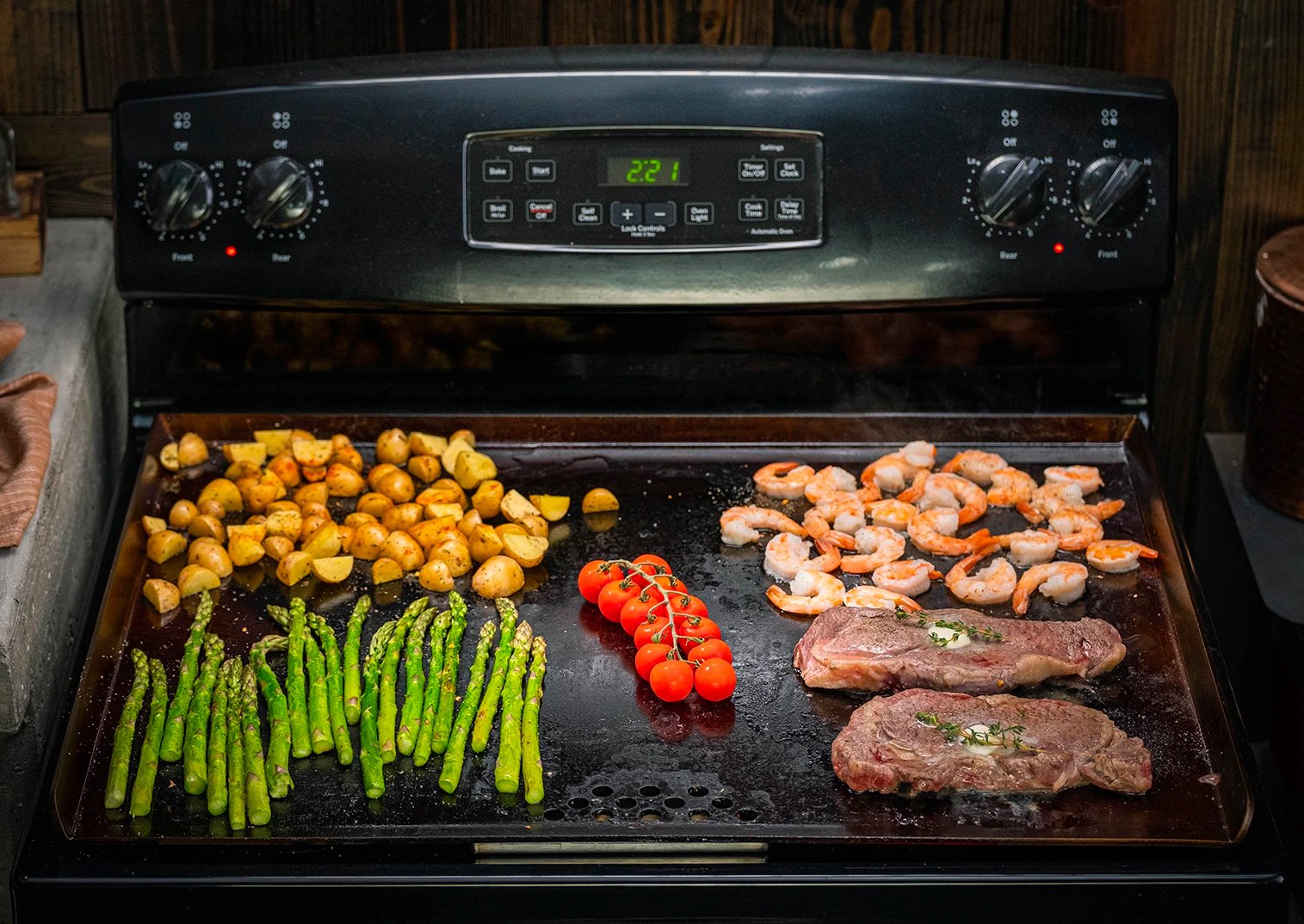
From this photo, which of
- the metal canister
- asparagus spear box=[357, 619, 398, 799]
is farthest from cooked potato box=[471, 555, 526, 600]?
the metal canister

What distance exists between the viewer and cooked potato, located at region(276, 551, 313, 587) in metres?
1.91

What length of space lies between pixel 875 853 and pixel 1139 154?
115 centimetres

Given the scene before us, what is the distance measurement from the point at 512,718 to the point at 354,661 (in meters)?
0.24

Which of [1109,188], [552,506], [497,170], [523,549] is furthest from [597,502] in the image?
[1109,188]

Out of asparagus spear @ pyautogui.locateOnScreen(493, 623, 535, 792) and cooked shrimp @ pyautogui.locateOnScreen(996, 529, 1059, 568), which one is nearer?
asparagus spear @ pyautogui.locateOnScreen(493, 623, 535, 792)

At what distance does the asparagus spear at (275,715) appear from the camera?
1.54m

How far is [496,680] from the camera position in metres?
1.70

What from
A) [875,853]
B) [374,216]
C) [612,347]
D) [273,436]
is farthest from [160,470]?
[875,853]

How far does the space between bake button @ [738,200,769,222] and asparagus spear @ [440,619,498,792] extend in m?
0.70

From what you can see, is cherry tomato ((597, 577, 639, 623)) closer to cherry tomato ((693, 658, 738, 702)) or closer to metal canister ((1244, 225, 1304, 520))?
cherry tomato ((693, 658, 738, 702))

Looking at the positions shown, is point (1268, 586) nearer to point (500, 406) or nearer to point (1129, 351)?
point (1129, 351)

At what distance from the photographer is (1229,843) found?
145 cm

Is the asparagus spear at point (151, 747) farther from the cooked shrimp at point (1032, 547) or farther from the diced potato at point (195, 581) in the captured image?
the cooked shrimp at point (1032, 547)

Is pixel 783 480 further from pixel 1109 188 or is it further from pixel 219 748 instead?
pixel 219 748
